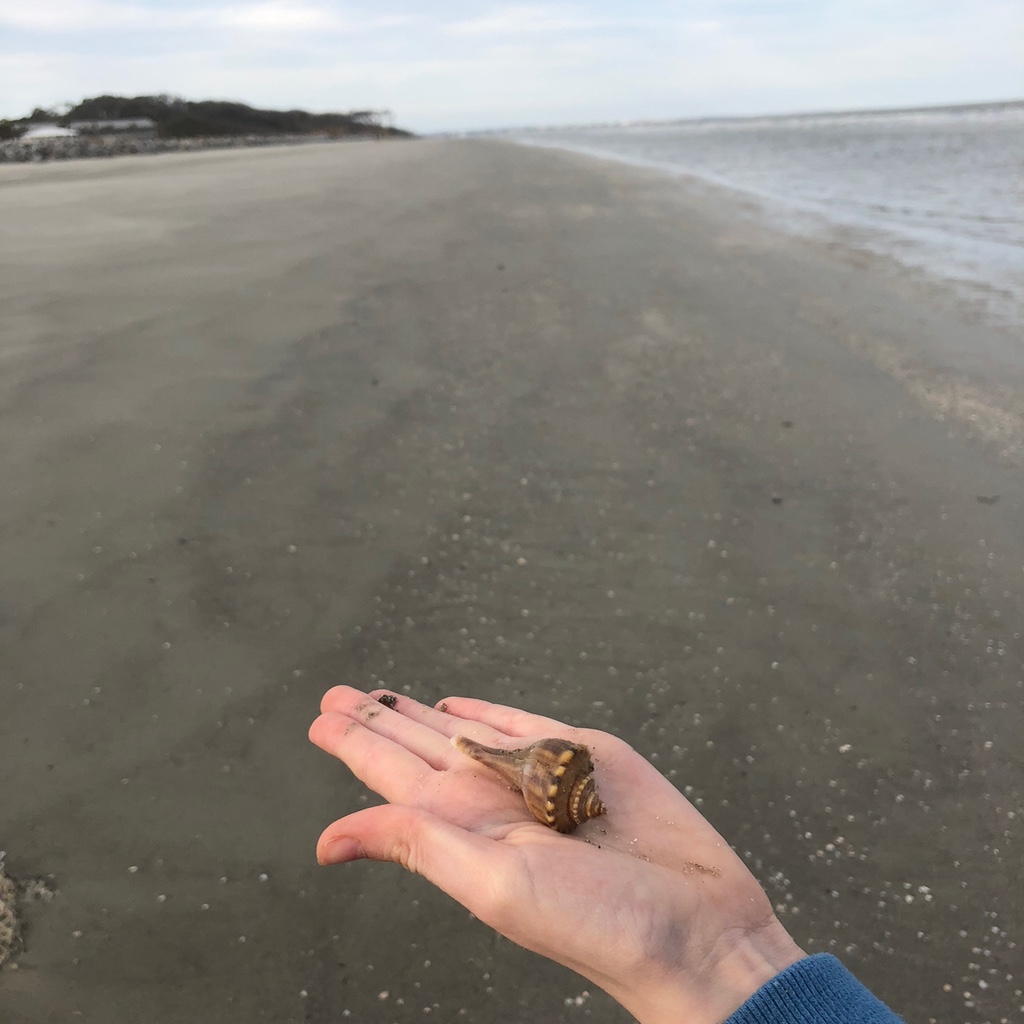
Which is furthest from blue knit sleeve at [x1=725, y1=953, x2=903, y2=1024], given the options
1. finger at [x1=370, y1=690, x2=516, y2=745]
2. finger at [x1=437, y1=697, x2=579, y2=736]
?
finger at [x1=370, y1=690, x2=516, y2=745]

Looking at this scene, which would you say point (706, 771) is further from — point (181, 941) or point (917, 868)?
point (181, 941)

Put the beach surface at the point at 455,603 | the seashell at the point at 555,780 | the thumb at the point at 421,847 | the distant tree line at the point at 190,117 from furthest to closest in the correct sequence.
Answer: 1. the distant tree line at the point at 190,117
2. the beach surface at the point at 455,603
3. the seashell at the point at 555,780
4. the thumb at the point at 421,847

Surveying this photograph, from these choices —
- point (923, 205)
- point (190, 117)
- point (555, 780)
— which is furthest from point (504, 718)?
point (190, 117)

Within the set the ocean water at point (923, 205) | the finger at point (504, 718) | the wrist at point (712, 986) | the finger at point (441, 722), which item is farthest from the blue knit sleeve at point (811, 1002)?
the ocean water at point (923, 205)

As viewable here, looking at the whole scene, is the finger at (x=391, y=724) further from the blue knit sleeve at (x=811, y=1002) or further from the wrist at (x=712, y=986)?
the blue knit sleeve at (x=811, y=1002)

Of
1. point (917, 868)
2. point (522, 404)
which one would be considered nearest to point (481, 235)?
point (522, 404)

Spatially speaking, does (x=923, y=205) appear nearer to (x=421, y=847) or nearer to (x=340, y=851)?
(x=421, y=847)
